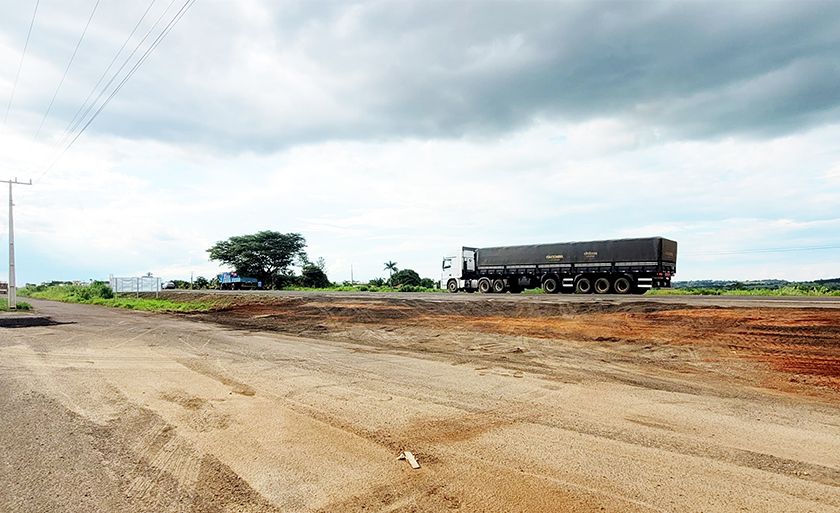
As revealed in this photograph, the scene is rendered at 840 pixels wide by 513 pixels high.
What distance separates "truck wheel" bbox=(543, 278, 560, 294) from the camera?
33281mm

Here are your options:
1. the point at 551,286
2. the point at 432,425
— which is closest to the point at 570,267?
the point at 551,286

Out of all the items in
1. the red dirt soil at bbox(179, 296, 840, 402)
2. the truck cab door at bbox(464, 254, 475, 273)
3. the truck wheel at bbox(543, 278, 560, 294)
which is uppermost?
the truck cab door at bbox(464, 254, 475, 273)

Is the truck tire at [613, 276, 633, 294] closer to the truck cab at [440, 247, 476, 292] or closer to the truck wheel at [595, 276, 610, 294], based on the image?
the truck wheel at [595, 276, 610, 294]

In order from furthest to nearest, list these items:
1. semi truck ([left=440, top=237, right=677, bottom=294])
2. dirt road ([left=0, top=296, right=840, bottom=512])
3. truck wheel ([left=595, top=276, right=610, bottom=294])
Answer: truck wheel ([left=595, top=276, right=610, bottom=294]) → semi truck ([left=440, top=237, right=677, bottom=294]) → dirt road ([left=0, top=296, right=840, bottom=512])

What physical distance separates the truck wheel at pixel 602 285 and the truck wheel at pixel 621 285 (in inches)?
17.2

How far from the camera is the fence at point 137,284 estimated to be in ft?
130

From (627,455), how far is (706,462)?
70 cm

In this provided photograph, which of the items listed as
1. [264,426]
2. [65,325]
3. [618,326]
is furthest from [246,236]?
[264,426]

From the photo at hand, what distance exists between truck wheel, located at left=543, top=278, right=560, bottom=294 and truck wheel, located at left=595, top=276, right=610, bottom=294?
9.35 ft

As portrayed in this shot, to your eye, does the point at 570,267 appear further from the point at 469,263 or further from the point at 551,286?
the point at 469,263

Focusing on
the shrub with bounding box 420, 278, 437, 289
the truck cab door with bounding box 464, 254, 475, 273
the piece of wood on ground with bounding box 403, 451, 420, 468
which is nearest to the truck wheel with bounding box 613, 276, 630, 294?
the truck cab door with bounding box 464, 254, 475, 273

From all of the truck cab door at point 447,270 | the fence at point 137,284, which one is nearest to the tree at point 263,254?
the fence at point 137,284

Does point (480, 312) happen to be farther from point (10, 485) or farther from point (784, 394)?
point (10, 485)

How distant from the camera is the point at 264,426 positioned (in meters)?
5.82
